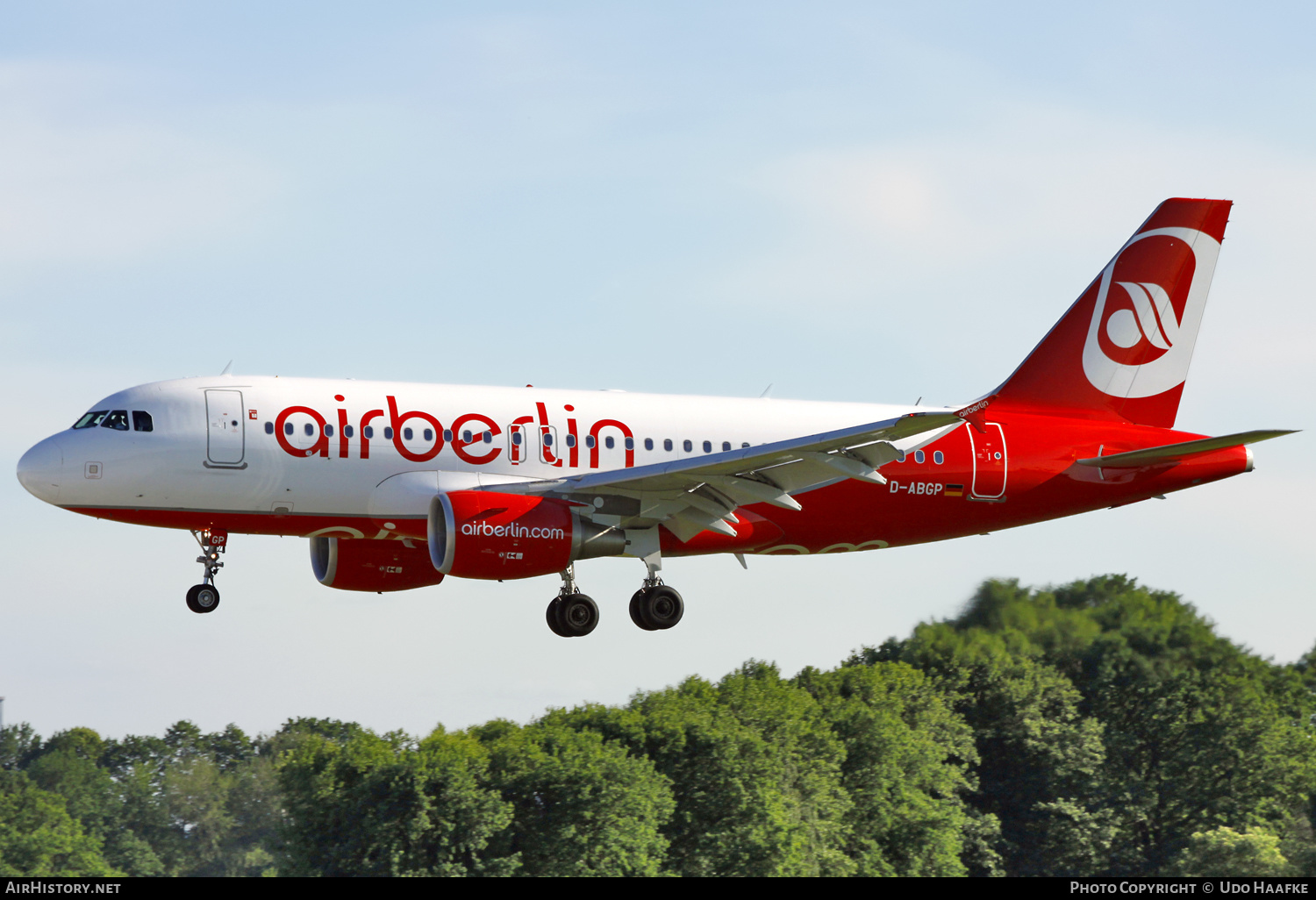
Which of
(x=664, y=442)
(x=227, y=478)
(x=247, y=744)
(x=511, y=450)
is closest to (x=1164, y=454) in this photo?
(x=664, y=442)

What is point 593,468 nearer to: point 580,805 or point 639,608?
point 639,608

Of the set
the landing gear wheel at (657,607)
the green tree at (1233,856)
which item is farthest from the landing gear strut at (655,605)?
the green tree at (1233,856)

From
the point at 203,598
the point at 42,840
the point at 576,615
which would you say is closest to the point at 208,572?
the point at 203,598

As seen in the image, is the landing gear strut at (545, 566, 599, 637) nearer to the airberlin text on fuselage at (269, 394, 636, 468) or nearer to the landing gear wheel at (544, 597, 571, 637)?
the landing gear wheel at (544, 597, 571, 637)

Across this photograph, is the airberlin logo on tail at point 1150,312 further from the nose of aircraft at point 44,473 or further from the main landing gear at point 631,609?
the nose of aircraft at point 44,473

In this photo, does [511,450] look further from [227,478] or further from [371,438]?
[227,478]

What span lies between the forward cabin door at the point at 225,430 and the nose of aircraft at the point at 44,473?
2.71 m

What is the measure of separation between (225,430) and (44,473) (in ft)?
11.0

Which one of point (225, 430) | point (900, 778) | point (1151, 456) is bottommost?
point (900, 778)

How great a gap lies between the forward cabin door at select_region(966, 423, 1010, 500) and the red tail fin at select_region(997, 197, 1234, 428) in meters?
1.68

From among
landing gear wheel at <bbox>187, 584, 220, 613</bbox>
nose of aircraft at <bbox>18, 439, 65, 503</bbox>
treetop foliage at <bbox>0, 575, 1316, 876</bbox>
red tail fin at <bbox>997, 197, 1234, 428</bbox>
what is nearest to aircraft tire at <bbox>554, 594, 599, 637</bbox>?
landing gear wheel at <bbox>187, 584, 220, 613</bbox>

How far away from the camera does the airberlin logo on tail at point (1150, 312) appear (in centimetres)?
3578

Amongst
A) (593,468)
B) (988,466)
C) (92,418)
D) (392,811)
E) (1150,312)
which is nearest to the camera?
(92,418)

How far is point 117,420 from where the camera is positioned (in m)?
28.9
